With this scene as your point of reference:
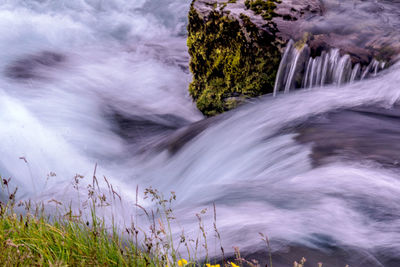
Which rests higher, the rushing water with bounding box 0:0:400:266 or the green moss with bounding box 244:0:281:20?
the green moss with bounding box 244:0:281:20

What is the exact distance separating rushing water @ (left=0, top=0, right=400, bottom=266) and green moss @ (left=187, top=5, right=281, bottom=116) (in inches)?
12.6

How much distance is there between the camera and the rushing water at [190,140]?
9.11 feet

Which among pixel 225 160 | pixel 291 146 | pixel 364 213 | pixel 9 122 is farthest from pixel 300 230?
pixel 9 122

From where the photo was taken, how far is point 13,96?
22.8 feet

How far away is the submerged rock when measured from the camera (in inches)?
224

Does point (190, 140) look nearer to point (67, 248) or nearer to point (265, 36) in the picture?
point (265, 36)

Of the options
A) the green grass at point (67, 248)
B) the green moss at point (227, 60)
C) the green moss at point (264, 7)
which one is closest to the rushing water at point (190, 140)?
the green moss at point (227, 60)

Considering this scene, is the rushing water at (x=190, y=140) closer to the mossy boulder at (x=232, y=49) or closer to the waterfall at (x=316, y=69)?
the waterfall at (x=316, y=69)

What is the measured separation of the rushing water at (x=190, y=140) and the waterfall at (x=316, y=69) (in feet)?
0.48

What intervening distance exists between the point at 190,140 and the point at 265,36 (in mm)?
1607

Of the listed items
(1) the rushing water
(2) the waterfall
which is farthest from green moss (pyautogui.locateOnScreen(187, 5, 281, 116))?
(1) the rushing water

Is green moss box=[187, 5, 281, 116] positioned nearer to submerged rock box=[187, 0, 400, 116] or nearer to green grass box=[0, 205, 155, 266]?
submerged rock box=[187, 0, 400, 116]

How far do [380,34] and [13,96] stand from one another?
4.89m

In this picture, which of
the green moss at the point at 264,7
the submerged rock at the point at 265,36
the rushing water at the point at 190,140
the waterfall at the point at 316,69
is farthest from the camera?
the green moss at the point at 264,7
